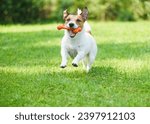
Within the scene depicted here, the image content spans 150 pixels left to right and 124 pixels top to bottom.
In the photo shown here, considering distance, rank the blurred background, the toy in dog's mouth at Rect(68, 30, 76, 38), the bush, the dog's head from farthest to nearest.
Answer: the blurred background < the bush < the toy in dog's mouth at Rect(68, 30, 76, 38) < the dog's head

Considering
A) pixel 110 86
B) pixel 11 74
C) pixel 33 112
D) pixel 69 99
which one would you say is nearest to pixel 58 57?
pixel 11 74

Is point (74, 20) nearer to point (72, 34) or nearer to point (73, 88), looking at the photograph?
point (72, 34)

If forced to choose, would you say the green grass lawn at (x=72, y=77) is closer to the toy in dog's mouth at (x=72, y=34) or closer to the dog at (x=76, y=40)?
the dog at (x=76, y=40)

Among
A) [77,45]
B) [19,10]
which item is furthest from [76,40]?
[19,10]

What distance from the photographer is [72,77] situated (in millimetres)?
8359

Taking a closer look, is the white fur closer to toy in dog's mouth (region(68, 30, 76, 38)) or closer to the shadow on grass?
toy in dog's mouth (region(68, 30, 76, 38))

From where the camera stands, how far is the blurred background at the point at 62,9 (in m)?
21.6

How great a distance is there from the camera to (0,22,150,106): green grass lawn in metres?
7.00

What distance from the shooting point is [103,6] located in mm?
23766

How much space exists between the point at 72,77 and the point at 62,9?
1592 cm

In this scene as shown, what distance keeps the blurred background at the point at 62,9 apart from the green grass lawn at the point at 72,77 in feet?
27.8

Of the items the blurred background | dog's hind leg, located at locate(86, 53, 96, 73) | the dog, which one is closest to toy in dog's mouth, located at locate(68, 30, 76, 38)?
the dog

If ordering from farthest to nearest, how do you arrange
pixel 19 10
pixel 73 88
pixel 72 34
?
pixel 19 10, pixel 72 34, pixel 73 88

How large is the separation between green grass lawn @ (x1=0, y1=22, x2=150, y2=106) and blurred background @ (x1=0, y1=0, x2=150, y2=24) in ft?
27.8
